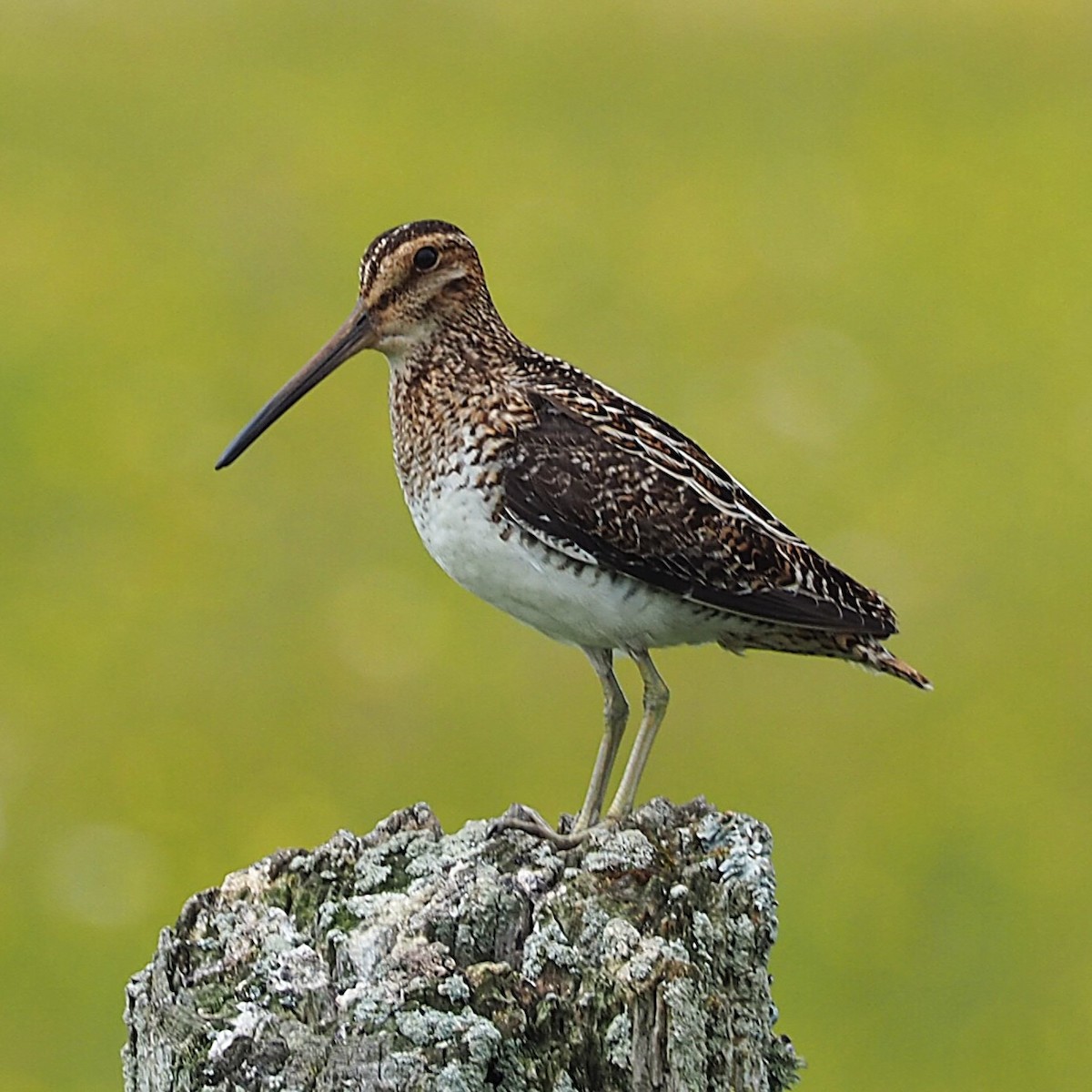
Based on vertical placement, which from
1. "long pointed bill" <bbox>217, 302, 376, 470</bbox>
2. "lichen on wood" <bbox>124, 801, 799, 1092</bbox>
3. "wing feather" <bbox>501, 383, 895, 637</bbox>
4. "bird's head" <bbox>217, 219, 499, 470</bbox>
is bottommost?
"lichen on wood" <bbox>124, 801, 799, 1092</bbox>

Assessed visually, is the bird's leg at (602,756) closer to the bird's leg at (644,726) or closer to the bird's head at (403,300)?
the bird's leg at (644,726)

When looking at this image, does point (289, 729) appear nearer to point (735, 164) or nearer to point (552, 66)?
point (735, 164)

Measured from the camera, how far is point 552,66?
617 inches

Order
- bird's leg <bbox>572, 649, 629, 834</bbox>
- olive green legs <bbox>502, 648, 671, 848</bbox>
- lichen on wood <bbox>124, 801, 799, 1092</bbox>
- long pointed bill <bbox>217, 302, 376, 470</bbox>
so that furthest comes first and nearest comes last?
long pointed bill <bbox>217, 302, 376, 470</bbox> → bird's leg <bbox>572, 649, 629, 834</bbox> → olive green legs <bbox>502, 648, 671, 848</bbox> → lichen on wood <bbox>124, 801, 799, 1092</bbox>

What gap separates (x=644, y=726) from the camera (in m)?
5.77

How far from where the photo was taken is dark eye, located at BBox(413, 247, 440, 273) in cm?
586

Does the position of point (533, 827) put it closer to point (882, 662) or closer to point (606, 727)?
point (606, 727)

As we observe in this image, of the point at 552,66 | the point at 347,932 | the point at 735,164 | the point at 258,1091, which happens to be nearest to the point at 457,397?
the point at 347,932

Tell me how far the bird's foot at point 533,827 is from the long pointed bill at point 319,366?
1.20 meters

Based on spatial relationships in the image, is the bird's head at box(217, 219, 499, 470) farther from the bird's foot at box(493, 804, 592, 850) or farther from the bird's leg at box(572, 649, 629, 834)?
the bird's foot at box(493, 804, 592, 850)

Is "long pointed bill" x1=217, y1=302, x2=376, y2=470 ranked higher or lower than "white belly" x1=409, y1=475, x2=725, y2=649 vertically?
higher

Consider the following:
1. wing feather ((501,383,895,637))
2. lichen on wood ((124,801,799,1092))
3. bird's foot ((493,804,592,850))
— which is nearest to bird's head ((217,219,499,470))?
wing feather ((501,383,895,637))

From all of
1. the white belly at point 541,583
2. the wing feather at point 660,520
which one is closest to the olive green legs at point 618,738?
the white belly at point 541,583

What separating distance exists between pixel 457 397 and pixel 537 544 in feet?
1.59
